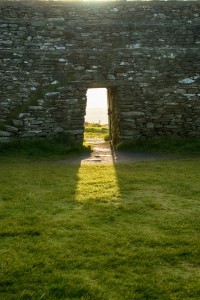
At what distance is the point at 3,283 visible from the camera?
11.9 ft

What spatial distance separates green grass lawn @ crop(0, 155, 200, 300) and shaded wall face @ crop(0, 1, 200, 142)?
4.84 meters

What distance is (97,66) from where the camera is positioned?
13.1m

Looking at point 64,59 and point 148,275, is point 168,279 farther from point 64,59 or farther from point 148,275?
point 64,59

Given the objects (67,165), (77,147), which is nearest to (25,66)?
(77,147)

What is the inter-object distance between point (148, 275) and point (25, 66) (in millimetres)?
10522

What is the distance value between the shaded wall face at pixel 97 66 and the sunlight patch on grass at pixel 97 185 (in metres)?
3.88

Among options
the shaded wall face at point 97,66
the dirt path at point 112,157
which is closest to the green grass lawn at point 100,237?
the dirt path at point 112,157

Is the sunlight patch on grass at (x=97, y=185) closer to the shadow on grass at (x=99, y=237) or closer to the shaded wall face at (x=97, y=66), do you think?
the shadow on grass at (x=99, y=237)

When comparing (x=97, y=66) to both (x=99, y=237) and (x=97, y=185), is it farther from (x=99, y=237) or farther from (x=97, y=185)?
(x=99, y=237)

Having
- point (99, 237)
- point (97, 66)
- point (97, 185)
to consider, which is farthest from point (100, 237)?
point (97, 66)

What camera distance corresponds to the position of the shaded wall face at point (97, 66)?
12.7 m

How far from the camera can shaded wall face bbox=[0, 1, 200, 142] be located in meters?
12.7

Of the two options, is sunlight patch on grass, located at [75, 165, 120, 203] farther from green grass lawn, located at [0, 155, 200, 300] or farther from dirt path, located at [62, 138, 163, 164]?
dirt path, located at [62, 138, 163, 164]

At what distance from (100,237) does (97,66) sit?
9.33 meters
